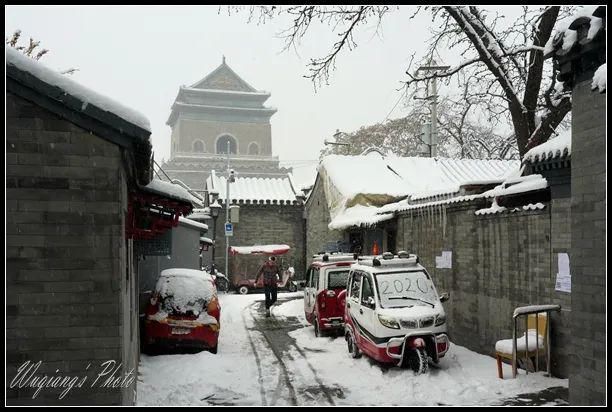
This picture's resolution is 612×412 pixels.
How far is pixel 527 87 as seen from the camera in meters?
14.1

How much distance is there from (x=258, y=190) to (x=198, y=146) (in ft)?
65.9

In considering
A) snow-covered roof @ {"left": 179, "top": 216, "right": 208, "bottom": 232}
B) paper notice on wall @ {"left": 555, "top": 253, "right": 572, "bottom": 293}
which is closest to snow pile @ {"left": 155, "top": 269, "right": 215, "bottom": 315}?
snow-covered roof @ {"left": 179, "top": 216, "right": 208, "bottom": 232}

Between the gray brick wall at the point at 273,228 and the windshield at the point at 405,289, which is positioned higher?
the gray brick wall at the point at 273,228

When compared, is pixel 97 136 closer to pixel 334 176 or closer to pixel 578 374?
pixel 578 374

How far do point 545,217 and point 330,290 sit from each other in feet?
18.9

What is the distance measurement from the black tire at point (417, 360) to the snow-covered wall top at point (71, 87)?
587cm

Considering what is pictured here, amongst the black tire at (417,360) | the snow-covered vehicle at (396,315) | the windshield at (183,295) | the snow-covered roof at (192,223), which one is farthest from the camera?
the snow-covered roof at (192,223)

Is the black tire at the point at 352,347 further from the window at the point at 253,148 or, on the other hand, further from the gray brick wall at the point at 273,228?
the window at the point at 253,148

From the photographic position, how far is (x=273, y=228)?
31.3 meters

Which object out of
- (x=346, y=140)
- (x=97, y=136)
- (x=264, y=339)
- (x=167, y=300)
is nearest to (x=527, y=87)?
(x=264, y=339)

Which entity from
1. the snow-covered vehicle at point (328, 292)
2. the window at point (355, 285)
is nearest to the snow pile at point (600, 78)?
the window at point (355, 285)

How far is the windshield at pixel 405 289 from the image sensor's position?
32.6 feet
